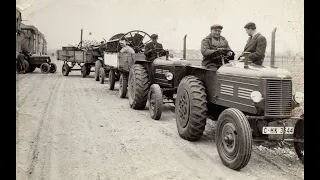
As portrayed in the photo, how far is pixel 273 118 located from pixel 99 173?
2399 millimetres

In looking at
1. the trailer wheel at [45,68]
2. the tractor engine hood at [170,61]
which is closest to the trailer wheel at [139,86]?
the tractor engine hood at [170,61]

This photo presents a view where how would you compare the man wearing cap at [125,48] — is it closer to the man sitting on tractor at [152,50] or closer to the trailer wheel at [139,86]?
the man sitting on tractor at [152,50]

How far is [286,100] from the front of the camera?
456 centimetres

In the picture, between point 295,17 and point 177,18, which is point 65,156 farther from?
point 295,17

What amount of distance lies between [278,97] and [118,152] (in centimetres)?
240

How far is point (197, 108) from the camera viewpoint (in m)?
5.34

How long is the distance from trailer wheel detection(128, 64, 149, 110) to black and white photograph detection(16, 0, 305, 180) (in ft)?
3.68

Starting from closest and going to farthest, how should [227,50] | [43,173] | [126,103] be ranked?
[43,173], [227,50], [126,103]

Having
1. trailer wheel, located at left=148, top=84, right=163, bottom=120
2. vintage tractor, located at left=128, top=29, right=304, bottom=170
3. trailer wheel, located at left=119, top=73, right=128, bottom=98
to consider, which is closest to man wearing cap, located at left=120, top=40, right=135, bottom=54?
trailer wheel, located at left=119, top=73, right=128, bottom=98

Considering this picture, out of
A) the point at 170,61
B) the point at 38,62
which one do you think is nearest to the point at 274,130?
the point at 170,61

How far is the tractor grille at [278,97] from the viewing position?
450cm

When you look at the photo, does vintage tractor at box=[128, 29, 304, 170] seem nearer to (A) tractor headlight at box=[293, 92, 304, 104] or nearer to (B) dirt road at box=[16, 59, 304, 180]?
(A) tractor headlight at box=[293, 92, 304, 104]
